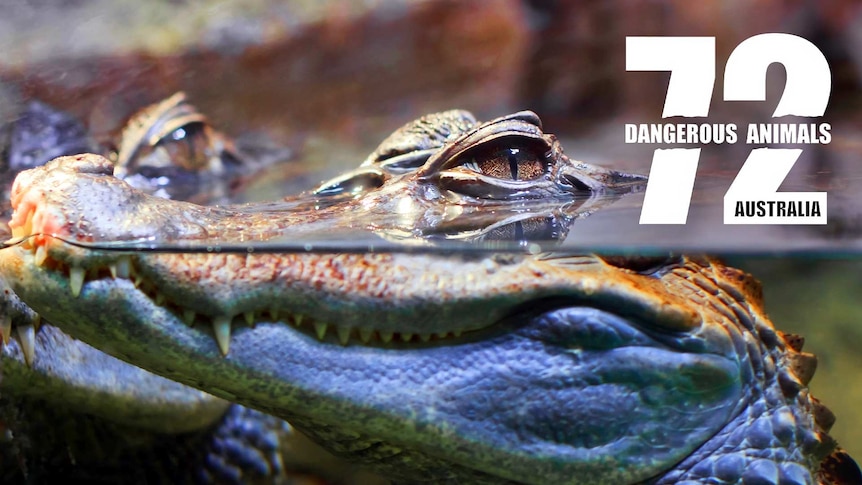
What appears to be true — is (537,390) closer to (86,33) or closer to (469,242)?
(469,242)

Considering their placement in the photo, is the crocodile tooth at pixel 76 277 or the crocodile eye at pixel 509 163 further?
the crocodile eye at pixel 509 163

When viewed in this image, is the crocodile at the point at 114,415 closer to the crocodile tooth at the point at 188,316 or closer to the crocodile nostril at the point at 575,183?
the crocodile tooth at the point at 188,316

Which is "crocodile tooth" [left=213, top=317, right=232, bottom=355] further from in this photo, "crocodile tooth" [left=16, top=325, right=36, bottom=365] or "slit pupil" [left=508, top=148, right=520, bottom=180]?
"slit pupil" [left=508, top=148, right=520, bottom=180]

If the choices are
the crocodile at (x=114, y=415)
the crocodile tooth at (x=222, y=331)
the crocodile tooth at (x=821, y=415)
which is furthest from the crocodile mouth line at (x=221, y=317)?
the crocodile tooth at (x=821, y=415)

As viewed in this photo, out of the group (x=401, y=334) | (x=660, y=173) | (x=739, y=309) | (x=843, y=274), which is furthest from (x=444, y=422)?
(x=843, y=274)

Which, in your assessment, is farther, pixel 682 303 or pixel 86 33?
pixel 86 33

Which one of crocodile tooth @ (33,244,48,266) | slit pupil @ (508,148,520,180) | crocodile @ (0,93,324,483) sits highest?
slit pupil @ (508,148,520,180)

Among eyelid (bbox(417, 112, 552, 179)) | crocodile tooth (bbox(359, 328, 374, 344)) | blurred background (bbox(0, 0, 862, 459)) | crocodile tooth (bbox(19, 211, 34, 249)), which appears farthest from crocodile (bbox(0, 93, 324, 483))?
eyelid (bbox(417, 112, 552, 179))
